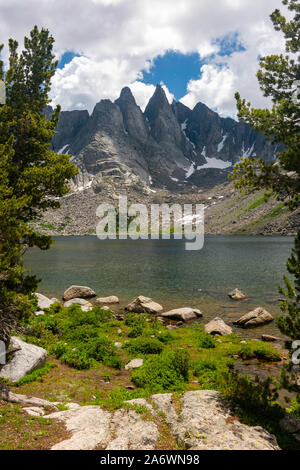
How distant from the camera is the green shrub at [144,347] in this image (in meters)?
21.4

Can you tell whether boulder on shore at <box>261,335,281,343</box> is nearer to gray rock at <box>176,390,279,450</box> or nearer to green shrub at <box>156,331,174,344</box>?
green shrub at <box>156,331,174,344</box>

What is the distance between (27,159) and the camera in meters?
17.7

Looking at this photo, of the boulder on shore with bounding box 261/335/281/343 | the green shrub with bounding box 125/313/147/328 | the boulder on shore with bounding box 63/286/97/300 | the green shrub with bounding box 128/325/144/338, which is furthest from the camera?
the boulder on shore with bounding box 63/286/97/300

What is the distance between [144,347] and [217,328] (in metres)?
9.06

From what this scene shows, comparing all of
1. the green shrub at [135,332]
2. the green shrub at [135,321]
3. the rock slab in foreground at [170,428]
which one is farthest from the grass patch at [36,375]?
the green shrub at [135,321]

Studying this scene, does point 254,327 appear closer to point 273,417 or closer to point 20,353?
point 273,417

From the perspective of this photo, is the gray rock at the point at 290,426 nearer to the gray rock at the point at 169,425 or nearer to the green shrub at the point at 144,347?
the gray rock at the point at 169,425

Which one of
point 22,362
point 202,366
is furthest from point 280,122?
point 22,362

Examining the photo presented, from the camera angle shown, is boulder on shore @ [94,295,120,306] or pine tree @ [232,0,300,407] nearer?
pine tree @ [232,0,300,407]

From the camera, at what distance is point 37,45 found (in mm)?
19031

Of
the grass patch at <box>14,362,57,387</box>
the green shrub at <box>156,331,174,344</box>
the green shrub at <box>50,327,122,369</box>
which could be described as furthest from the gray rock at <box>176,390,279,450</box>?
the green shrub at <box>156,331,174,344</box>

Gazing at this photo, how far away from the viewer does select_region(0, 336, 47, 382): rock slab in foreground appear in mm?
14938

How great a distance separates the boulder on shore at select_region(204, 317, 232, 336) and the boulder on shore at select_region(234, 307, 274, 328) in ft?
6.92

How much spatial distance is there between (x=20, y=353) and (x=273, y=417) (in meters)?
13.7
